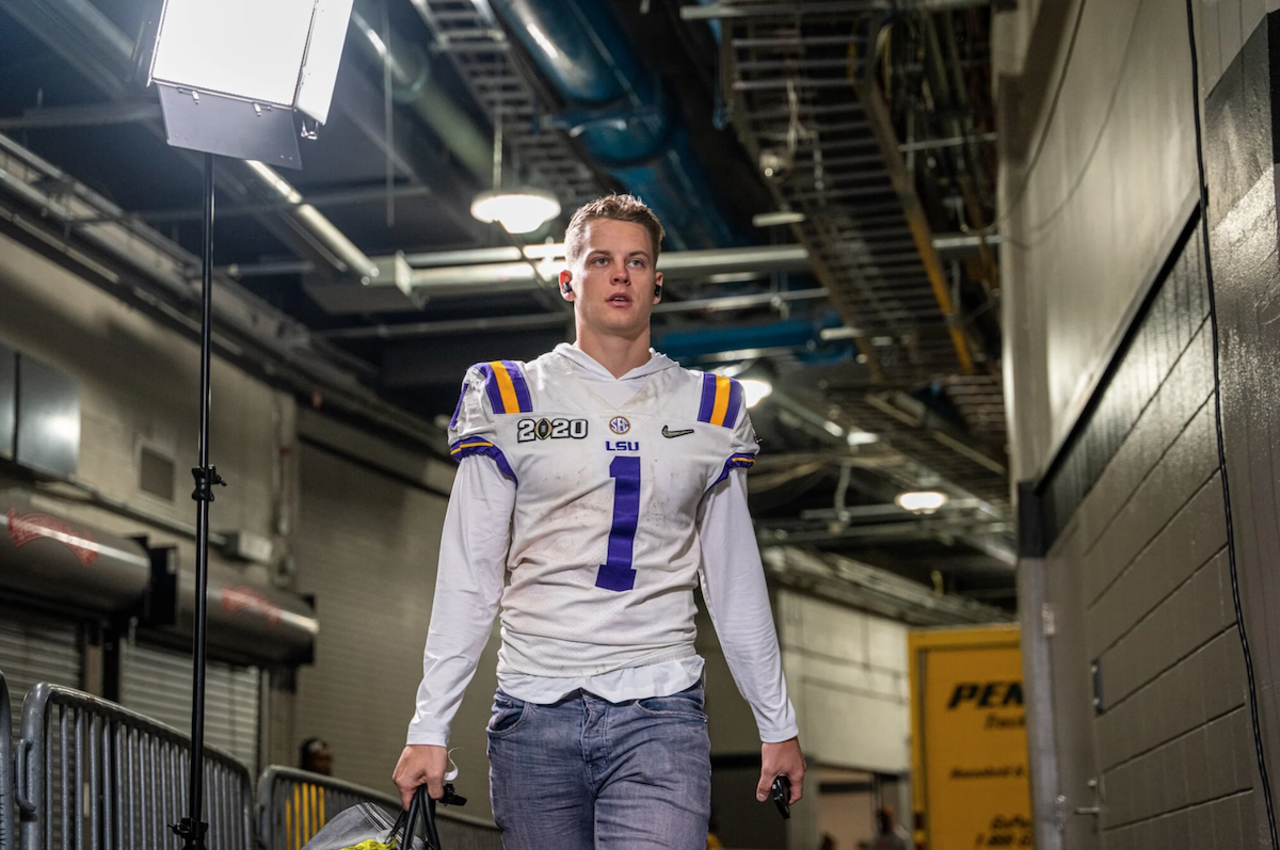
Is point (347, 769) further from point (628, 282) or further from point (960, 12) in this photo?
point (628, 282)

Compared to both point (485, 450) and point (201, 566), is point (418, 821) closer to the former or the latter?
point (485, 450)

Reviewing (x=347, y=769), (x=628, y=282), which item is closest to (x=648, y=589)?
(x=628, y=282)

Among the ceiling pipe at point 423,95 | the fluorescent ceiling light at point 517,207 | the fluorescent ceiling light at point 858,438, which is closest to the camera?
the ceiling pipe at point 423,95

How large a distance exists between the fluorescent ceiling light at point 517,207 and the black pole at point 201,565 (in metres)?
4.85

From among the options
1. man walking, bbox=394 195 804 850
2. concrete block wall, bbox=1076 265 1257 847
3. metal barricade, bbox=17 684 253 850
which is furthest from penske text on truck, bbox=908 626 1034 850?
man walking, bbox=394 195 804 850

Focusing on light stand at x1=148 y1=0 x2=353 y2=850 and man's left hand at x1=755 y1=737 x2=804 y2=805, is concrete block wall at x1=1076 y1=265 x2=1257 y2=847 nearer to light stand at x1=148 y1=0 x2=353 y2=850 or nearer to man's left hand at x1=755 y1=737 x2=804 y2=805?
man's left hand at x1=755 y1=737 x2=804 y2=805

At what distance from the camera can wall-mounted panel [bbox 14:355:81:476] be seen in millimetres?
8555

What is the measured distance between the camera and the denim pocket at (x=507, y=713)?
2770 mm

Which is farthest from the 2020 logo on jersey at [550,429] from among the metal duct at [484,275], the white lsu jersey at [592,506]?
the metal duct at [484,275]

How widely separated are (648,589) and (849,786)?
2456 centimetres

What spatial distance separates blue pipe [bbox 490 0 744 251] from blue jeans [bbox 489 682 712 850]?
184 inches

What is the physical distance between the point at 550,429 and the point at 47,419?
6728 millimetres

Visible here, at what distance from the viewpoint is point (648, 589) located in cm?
282

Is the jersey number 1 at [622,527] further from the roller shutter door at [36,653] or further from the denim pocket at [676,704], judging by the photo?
the roller shutter door at [36,653]
